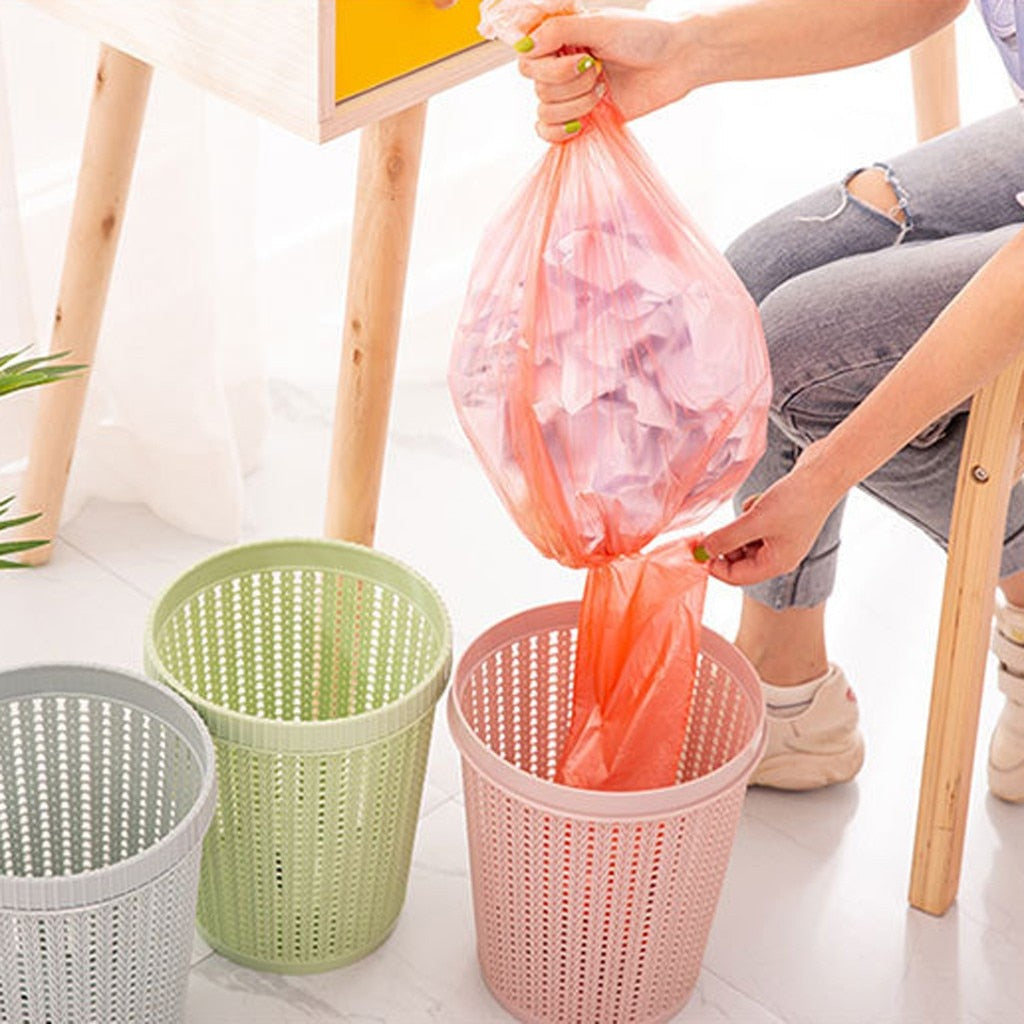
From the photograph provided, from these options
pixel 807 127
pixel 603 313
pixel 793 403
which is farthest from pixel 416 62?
pixel 807 127

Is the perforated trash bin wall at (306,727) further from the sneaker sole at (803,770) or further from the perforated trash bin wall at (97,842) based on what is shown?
the sneaker sole at (803,770)

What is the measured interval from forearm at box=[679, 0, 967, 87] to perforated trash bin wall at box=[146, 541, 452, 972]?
412 millimetres

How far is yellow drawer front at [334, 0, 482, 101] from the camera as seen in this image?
1.23m

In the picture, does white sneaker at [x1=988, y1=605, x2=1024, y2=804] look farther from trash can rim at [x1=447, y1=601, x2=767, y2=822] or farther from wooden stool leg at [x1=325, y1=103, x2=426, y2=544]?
wooden stool leg at [x1=325, y1=103, x2=426, y2=544]

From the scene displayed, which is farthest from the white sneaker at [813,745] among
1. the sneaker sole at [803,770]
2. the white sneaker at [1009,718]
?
the white sneaker at [1009,718]

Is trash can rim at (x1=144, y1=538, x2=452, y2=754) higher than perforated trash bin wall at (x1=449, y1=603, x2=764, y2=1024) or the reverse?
higher

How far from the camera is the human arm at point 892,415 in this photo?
1.17 meters

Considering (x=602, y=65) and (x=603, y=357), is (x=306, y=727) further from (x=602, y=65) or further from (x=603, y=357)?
(x=602, y=65)

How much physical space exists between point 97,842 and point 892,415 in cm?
62

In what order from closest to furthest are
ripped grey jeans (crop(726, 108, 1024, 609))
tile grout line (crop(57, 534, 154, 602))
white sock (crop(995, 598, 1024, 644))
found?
ripped grey jeans (crop(726, 108, 1024, 609)) → white sock (crop(995, 598, 1024, 644)) → tile grout line (crop(57, 534, 154, 602))

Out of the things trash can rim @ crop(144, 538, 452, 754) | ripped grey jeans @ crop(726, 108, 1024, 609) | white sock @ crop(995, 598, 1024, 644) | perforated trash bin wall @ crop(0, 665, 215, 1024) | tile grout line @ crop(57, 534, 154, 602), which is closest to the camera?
perforated trash bin wall @ crop(0, 665, 215, 1024)

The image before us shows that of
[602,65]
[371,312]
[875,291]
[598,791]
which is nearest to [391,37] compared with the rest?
[602,65]

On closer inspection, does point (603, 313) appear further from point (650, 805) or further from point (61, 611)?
point (61, 611)

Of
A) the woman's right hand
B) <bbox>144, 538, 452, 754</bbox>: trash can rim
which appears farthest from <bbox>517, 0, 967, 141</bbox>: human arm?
<bbox>144, 538, 452, 754</bbox>: trash can rim
